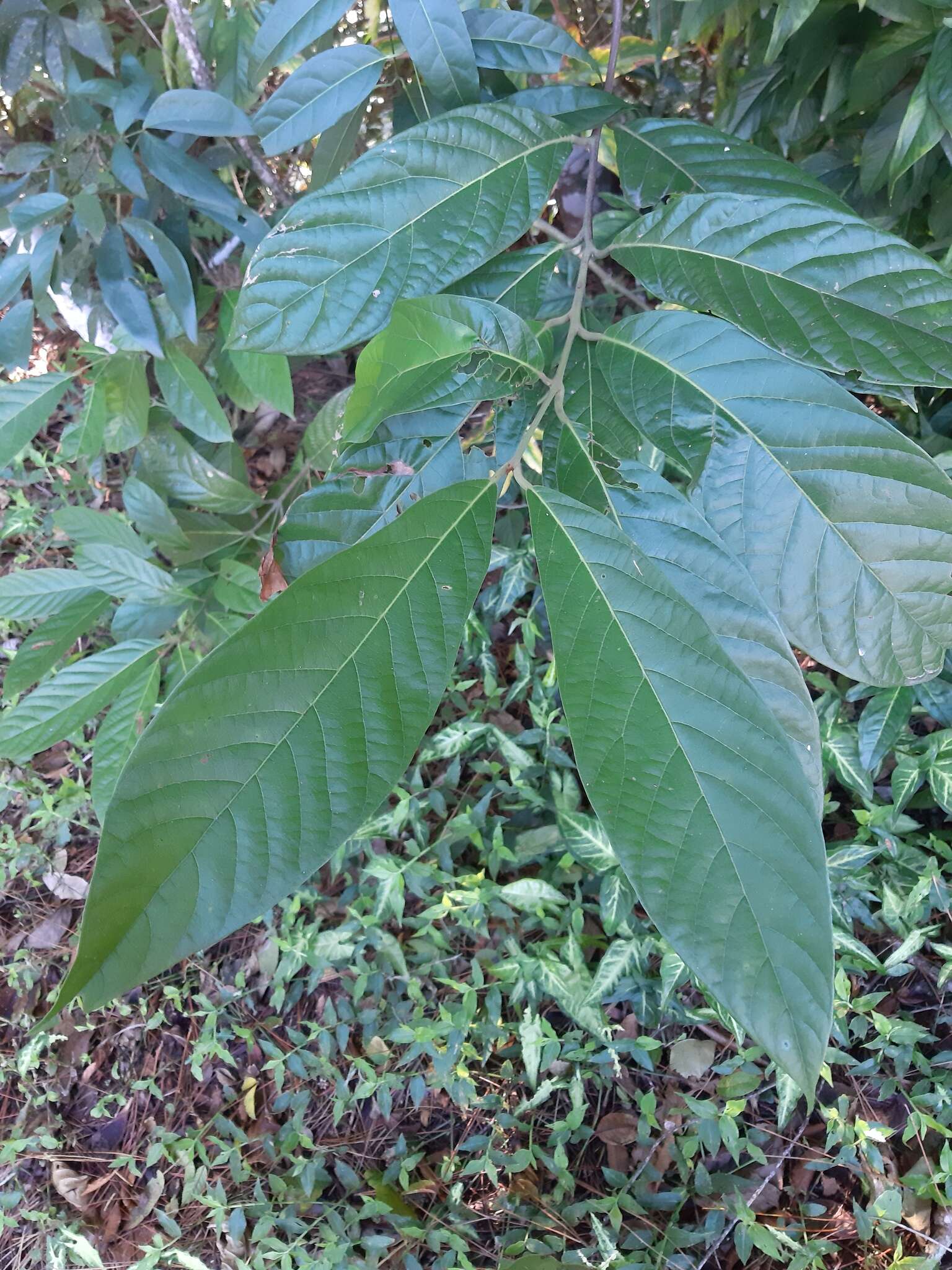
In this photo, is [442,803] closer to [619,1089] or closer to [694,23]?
[619,1089]

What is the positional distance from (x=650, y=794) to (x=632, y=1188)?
1204mm

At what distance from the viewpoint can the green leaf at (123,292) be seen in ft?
4.09

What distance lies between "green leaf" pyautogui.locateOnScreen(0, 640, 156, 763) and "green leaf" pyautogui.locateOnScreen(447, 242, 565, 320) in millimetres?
757

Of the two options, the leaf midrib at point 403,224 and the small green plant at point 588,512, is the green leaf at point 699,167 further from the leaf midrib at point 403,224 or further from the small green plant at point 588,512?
the leaf midrib at point 403,224

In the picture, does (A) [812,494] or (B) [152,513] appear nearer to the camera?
(A) [812,494]

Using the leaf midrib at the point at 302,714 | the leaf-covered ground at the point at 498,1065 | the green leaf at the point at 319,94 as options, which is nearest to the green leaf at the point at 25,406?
the green leaf at the point at 319,94

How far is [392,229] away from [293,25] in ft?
1.07

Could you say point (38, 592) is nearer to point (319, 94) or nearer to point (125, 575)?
point (125, 575)

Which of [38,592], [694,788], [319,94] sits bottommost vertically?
[38,592]

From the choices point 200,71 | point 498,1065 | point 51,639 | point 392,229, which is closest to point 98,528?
point 51,639

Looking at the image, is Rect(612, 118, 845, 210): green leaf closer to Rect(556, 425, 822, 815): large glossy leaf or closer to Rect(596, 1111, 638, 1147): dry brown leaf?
Rect(556, 425, 822, 815): large glossy leaf

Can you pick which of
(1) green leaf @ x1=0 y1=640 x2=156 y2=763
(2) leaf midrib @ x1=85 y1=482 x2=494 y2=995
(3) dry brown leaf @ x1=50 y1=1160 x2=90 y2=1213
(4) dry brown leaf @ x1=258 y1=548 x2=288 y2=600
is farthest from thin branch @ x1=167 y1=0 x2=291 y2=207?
(3) dry brown leaf @ x1=50 y1=1160 x2=90 y2=1213

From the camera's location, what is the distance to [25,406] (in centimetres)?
137

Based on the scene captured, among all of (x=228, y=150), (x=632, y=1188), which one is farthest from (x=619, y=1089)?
(x=228, y=150)
